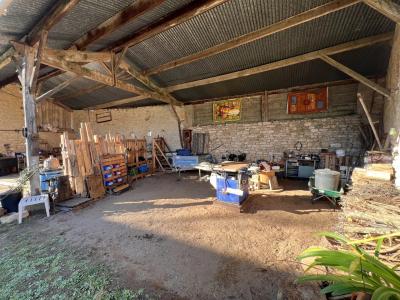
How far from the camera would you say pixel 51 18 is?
12.8 feet

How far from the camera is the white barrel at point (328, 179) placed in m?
4.45

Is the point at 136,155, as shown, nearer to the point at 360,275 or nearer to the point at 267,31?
the point at 267,31

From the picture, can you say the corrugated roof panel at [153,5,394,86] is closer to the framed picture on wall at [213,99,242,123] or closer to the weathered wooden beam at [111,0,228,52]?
the weathered wooden beam at [111,0,228,52]

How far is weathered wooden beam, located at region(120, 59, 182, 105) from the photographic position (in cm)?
689

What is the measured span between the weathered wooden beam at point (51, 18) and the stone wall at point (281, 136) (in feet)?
23.8

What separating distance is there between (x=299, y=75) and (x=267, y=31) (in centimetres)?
309

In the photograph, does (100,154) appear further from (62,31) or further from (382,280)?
(382,280)

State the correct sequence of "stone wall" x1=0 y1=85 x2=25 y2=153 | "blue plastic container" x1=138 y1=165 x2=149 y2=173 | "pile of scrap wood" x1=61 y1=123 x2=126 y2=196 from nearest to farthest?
"pile of scrap wood" x1=61 y1=123 x2=126 y2=196
"blue plastic container" x1=138 y1=165 x2=149 y2=173
"stone wall" x1=0 y1=85 x2=25 y2=153

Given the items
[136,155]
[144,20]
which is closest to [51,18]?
[144,20]

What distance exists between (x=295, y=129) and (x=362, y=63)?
302 cm

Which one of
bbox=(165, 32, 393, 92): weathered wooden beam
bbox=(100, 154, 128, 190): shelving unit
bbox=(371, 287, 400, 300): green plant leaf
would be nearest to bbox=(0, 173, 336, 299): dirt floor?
bbox=(371, 287, 400, 300): green plant leaf

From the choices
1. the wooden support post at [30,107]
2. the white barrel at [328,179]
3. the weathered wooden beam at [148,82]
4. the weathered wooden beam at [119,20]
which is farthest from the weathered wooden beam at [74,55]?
the white barrel at [328,179]

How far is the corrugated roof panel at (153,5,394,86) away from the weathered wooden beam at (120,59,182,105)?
116 cm

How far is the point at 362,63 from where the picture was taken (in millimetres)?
6000
